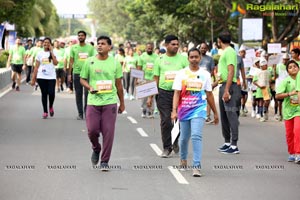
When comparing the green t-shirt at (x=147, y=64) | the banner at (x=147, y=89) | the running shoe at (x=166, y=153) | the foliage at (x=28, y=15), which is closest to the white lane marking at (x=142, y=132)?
the banner at (x=147, y=89)

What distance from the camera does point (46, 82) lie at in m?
18.6

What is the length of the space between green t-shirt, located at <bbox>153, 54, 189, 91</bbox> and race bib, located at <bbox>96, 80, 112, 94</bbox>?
5.56 feet

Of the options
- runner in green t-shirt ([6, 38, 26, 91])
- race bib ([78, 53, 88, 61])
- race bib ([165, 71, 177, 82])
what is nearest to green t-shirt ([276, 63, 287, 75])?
race bib ([78, 53, 88, 61])

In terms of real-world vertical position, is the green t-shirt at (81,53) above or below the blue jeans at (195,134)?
above

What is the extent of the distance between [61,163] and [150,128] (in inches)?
215

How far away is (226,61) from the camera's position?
13.0 meters

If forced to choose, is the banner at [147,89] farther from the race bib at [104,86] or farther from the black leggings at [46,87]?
the black leggings at [46,87]

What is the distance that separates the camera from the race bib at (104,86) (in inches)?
432

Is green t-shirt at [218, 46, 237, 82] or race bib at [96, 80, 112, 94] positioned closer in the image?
race bib at [96, 80, 112, 94]

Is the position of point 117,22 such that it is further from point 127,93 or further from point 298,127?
point 298,127

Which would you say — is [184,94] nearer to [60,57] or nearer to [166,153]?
[166,153]

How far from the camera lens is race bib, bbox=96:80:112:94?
10977 mm

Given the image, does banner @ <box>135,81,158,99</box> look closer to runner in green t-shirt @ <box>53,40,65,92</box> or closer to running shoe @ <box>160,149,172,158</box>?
running shoe @ <box>160,149,172,158</box>

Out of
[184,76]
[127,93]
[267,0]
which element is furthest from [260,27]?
[184,76]
